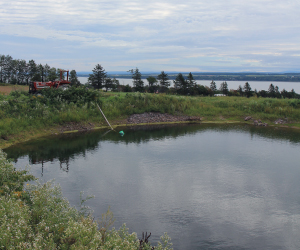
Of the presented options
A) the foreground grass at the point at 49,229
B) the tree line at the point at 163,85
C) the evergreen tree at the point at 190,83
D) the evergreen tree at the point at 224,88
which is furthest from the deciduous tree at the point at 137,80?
the foreground grass at the point at 49,229

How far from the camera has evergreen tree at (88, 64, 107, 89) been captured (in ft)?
148

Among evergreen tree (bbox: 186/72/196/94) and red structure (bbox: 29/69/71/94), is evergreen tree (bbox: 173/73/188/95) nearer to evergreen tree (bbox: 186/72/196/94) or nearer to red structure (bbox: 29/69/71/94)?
evergreen tree (bbox: 186/72/196/94)

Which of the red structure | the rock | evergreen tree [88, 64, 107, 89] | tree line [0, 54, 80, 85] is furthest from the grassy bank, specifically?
tree line [0, 54, 80, 85]

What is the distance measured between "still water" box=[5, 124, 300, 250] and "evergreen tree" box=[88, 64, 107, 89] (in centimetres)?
2158

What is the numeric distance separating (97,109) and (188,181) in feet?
58.3

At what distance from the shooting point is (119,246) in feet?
21.1

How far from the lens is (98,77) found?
45.3 m

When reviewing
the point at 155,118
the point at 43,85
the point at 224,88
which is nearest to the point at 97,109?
the point at 155,118

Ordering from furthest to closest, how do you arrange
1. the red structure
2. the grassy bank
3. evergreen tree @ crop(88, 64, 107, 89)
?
evergreen tree @ crop(88, 64, 107, 89) < the red structure < the grassy bank

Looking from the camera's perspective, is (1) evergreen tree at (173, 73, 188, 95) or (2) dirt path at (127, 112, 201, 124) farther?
(1) evergreen tree at (173, 73, 188, 95)

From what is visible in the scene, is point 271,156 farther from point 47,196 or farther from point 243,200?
point 47,196

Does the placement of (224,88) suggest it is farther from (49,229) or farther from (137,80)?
(49,229)

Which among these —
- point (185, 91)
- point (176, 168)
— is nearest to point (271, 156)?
point (176, 168)

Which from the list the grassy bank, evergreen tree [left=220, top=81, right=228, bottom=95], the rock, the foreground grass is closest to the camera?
the foreground grass
